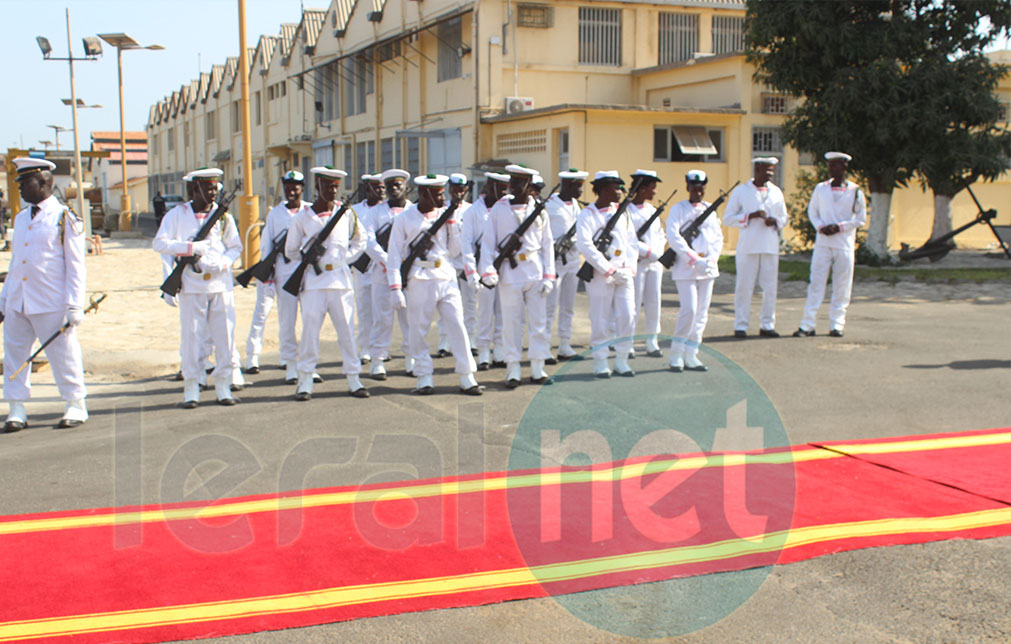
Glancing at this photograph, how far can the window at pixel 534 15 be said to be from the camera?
30031 mm

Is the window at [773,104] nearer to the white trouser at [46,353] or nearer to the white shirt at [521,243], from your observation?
the white shirt at [521,243]

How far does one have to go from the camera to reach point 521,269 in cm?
977

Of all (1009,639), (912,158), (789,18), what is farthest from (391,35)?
(1009,639)

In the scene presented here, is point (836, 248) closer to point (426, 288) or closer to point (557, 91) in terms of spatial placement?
point (426, 288)

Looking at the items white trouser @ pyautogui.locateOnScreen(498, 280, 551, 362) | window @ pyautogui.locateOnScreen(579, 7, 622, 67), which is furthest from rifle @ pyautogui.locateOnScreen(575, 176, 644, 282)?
window @ pyautogui.locateOnScreen(579, 7, 622, 67)

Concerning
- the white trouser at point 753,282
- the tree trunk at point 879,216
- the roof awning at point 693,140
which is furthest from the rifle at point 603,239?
the roof awning at point 693,140

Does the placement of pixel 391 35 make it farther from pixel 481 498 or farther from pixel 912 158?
pixel 481 498

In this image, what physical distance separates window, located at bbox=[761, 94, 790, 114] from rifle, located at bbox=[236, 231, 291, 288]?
20.5 metres

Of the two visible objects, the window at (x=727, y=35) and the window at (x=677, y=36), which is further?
the window at (x=727, y=35)

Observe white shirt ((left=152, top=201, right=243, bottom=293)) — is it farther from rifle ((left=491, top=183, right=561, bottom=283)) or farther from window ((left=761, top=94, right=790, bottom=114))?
window ((left=761, top=94, right=790, bottom=114))

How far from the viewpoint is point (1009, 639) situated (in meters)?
4.20

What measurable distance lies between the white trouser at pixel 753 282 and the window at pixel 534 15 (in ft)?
63.5

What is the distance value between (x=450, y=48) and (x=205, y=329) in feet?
80.3

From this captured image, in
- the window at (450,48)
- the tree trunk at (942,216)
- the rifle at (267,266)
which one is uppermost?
the window at (450,48)
